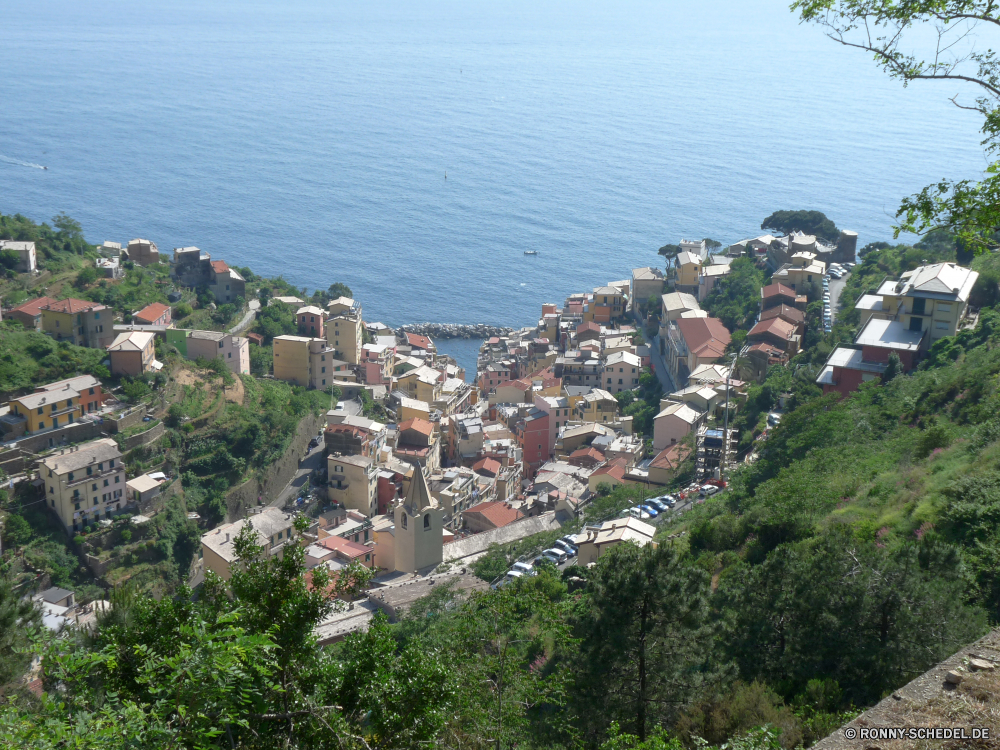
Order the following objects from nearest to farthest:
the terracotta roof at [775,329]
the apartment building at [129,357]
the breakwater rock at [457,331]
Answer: the apartment building at [129,357] → the terracotta roof at [775,329] → the breakwater rock at [457,331]

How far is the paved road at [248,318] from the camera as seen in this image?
33.2m

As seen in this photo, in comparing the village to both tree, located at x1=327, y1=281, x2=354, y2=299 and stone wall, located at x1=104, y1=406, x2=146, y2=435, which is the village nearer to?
stone wall, located at x1=104, y1=406, x2=146, y2=435

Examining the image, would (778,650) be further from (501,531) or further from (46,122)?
(46,122)

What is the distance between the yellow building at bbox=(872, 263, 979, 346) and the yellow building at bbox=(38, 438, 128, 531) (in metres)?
20.6

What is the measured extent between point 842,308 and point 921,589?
77.2 feet

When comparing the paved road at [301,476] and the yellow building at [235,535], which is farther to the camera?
the paved road at [301,476]

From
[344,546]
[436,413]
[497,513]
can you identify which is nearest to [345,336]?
[436,413]

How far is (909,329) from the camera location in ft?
72.7

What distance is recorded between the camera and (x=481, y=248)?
180ft

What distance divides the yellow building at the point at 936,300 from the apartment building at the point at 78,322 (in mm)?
23697

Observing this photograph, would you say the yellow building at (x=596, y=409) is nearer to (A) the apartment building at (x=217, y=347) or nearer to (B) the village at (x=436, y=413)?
(B) the village at (x=436, y=413)

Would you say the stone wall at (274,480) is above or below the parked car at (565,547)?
below

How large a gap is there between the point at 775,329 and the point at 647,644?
22.2 metres

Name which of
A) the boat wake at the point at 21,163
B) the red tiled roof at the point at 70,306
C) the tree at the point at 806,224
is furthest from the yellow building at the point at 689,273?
the boat wake at the point at 21,163
